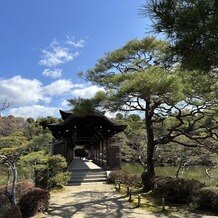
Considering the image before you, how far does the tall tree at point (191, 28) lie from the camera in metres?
5.29

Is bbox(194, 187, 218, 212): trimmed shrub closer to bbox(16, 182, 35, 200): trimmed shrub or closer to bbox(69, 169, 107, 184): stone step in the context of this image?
bbox(16, 182, 35, 200): trimmed shrub

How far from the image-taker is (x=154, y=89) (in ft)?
38.1

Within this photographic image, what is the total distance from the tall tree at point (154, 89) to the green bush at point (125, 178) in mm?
2025

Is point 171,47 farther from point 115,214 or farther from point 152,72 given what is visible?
point 115,214

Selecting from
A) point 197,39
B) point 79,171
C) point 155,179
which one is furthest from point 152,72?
point 79,171

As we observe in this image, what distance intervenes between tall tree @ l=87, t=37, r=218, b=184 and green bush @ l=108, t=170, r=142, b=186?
202 cm

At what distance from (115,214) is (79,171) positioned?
11.1 m

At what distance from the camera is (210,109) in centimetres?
1390

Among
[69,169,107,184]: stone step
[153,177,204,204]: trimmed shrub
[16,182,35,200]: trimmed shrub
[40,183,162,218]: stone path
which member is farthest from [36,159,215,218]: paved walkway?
[69,169,107,184]: stone step

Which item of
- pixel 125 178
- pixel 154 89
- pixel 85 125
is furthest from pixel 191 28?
pixel 85 125

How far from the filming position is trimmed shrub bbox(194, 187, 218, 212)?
396 inches

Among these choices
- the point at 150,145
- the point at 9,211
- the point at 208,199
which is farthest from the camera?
the point at 150,145

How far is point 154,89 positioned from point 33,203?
5.56 meters

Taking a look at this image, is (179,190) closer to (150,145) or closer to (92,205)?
(92,205)
